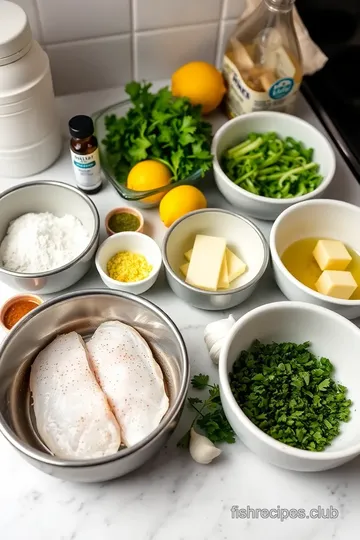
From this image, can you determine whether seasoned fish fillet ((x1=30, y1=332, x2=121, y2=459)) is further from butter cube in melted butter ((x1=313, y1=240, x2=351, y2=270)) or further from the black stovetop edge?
the black stovetop edge

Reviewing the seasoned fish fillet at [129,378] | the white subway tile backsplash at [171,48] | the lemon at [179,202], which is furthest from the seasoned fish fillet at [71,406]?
the white subway tile backsplash at [171,48]

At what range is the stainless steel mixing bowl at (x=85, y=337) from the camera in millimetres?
720

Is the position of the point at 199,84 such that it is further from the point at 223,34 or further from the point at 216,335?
the point at 216,335

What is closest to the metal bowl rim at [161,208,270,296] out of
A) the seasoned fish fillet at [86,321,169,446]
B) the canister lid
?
the seasoned fish fillet at [86,321,169,446]

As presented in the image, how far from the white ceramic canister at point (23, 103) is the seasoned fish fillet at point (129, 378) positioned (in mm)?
362

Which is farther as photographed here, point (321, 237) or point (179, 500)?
point (321, 237)

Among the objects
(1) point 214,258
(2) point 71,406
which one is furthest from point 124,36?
(2) point 71,406

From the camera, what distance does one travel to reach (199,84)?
111 centimetres

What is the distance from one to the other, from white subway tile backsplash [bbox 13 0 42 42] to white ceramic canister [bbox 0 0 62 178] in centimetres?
8

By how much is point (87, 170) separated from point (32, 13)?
305 millimetres

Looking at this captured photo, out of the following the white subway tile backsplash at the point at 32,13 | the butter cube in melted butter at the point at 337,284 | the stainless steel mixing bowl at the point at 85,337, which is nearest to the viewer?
the stainless steel mixing bowl at the point at 85,337

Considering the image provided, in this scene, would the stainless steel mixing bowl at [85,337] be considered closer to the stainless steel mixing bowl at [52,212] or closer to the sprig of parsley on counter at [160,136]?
the stainless steel mixing bowl at [52,212]

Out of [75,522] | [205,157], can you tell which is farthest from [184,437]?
[205,157]

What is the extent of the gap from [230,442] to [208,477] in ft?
0.19
